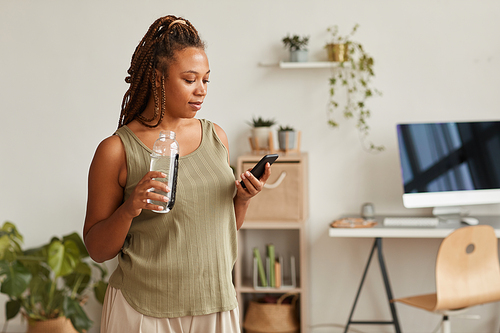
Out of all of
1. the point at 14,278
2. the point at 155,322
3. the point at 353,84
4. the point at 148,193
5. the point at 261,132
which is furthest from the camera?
the point at 353,84

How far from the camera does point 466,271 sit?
2.41 m

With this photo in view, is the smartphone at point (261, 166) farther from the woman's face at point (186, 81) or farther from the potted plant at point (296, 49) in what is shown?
the potted plant at point (296, 49)

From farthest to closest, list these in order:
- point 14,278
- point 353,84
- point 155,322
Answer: point 353,84
point 14,278
point 155,322

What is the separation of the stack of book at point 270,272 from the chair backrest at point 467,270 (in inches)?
35.8

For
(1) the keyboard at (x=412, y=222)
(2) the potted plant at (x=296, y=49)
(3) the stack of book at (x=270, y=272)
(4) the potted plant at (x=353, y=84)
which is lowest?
(3) the stack of book at (x=270, y=272)

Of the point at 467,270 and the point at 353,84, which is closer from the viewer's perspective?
the point at 467,270

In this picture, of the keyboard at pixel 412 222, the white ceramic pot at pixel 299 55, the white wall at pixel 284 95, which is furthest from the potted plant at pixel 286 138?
the keyboard at pixel 412 222

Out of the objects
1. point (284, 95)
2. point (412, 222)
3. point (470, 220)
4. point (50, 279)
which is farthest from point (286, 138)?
point (50, 279)

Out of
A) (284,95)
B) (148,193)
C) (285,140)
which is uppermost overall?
(284,95)

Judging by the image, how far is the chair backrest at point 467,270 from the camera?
7.73ft

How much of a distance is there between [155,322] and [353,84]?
7.71ft

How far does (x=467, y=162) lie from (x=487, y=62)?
2.13ft

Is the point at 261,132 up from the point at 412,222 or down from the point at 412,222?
up

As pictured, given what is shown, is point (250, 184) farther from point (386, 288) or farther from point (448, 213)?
point (448, 213)
